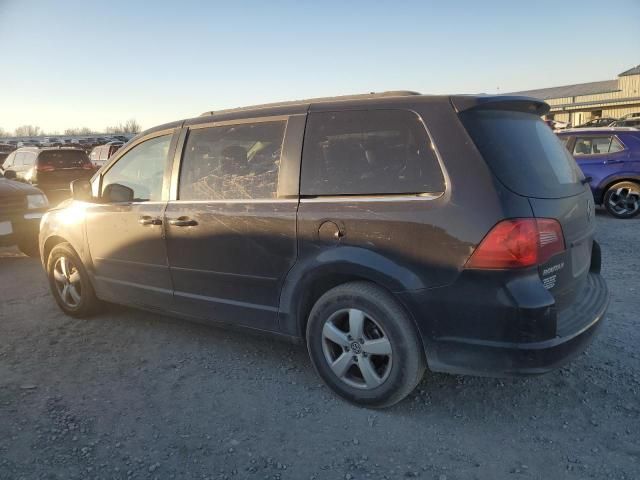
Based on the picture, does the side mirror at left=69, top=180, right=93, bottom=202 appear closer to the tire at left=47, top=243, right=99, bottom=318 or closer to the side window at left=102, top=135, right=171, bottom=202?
the side window at left=102, top=135, right=171, bottom=202

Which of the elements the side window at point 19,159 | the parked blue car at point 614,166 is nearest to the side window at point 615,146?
the parked blue car at point 614,166

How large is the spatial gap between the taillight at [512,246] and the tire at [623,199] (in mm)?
7888

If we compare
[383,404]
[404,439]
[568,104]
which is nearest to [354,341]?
[383,404]

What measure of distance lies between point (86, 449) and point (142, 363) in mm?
1084

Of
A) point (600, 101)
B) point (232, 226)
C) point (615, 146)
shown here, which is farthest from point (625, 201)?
point (600, 101)

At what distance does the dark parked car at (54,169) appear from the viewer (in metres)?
12.4

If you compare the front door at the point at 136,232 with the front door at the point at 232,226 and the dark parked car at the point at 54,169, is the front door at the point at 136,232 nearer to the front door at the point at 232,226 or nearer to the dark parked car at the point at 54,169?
the front door at the point at 232,226

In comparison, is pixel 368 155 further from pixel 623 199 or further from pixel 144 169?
→ pixel 623 199

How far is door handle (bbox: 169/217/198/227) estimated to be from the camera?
3500mm

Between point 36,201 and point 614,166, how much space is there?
9.57 meters

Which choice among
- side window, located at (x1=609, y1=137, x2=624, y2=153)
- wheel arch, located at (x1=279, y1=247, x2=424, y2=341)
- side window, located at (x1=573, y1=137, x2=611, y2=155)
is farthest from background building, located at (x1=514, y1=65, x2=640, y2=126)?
wheel arch, located at (x1=279, y1=247, x2=424, y2=341)

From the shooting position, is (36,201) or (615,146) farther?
(615,146)

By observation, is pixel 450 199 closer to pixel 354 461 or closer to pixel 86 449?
pixel 354 461

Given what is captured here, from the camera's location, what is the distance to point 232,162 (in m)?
3.45
